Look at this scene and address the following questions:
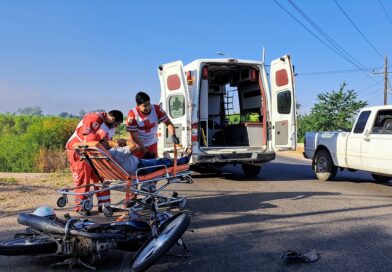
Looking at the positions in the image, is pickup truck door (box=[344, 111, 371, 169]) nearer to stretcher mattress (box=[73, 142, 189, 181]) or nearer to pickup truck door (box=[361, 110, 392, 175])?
pickup truck door (box=[361, 110, 392, 175])

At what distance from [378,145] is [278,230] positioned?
15.3ft

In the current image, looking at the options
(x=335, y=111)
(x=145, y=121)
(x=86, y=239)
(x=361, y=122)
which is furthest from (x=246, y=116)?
(x=335, y=111)

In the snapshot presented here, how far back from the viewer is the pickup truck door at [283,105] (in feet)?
35.0

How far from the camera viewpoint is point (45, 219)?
4.24 meters

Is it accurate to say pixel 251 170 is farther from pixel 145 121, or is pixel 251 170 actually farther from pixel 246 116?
pixel 145 121

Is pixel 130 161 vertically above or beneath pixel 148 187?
above

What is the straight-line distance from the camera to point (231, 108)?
1398 centimetres

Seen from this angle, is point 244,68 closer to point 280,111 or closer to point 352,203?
point 280,111

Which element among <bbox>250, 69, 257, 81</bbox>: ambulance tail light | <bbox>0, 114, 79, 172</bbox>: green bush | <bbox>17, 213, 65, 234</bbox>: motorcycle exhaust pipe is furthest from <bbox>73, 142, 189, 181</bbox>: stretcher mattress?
<bbox>0, 114, 79, 172</bbox>: green bush

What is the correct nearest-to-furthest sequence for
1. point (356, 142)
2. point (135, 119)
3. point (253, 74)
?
point (135, 119), point (356, 142), point (253, 74)

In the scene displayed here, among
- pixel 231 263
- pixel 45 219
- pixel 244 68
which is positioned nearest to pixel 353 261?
pixel 231 263

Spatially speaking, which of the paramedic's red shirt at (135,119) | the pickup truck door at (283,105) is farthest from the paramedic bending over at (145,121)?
the pickup truck door at (283,105)

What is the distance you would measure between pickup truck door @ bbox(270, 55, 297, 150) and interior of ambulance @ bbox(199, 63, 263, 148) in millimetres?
635

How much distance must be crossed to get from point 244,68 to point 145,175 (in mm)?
6780
